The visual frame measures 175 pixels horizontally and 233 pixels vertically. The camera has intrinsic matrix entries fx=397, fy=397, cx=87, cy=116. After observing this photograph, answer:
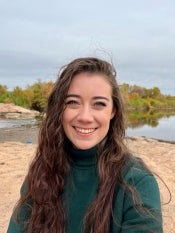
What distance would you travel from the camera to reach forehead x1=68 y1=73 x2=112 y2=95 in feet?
6.77

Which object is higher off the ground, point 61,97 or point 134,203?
point 61,97

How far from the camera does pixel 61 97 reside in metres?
2.12

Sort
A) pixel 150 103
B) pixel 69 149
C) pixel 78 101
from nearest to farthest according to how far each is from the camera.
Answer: pixel 78 101 → pixel 69 149 → pixel 150 103

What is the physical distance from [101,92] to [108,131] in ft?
0.84

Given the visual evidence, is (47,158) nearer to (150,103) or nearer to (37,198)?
(37,198)

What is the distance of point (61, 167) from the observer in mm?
2201

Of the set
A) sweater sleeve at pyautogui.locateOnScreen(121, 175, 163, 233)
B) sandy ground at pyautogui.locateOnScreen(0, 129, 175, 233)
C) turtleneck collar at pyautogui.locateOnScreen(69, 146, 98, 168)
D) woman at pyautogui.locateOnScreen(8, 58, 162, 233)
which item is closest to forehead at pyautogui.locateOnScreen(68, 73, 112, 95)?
woman at pyautogui.locateOnScreen(8, 58, 162, 233)

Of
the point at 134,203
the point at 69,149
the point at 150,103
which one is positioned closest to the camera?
the point at 134,203

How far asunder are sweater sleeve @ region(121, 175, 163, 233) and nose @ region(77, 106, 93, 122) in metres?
0.37

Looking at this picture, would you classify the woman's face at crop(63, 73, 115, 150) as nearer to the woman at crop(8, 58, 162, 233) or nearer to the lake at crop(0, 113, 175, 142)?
the woman at crop(8, 58, 162, 233)

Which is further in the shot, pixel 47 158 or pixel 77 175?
pixel 47 158

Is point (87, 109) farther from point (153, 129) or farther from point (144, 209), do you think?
point (153, 129)

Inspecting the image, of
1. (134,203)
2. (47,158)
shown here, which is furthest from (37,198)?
(134,203)

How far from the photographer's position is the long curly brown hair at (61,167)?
77.5 inches
